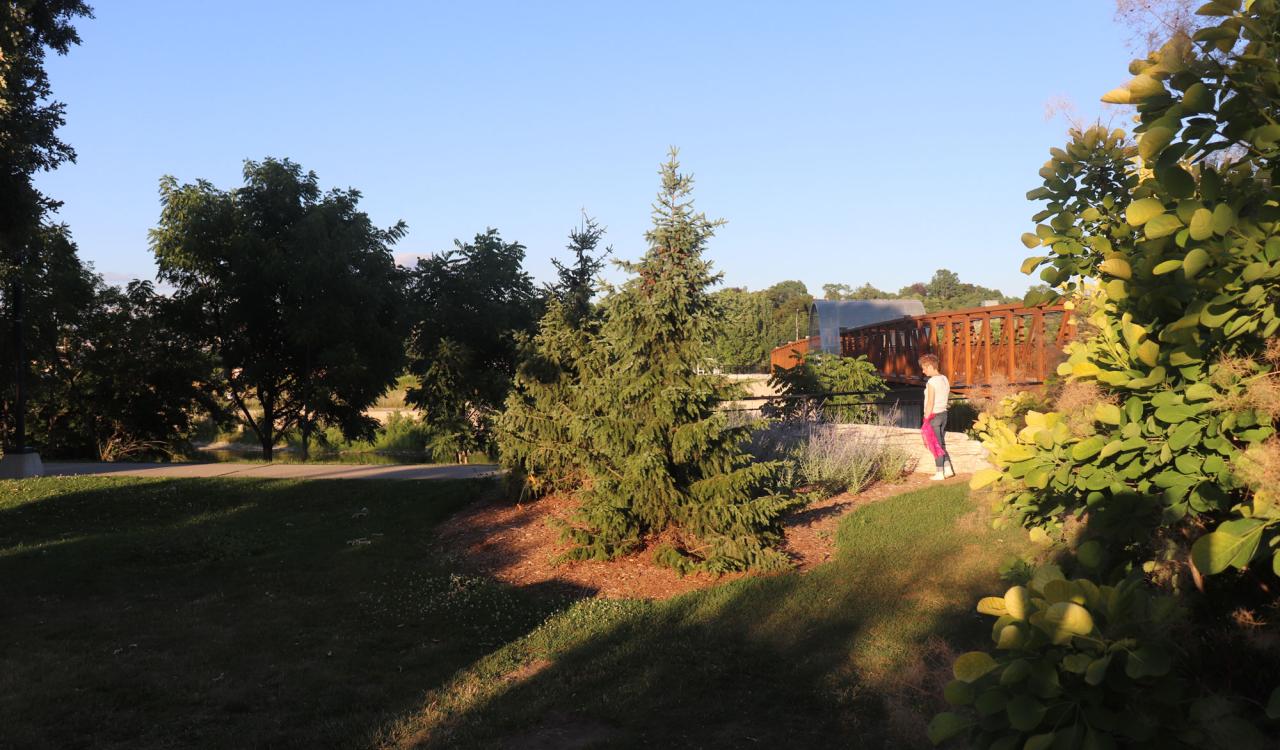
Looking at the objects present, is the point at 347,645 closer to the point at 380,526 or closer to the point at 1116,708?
the point at 380,526

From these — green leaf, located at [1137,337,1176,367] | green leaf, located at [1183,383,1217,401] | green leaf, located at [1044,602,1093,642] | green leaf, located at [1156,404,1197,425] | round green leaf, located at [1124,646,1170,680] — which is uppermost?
green leaf, located at [1137,337,1176,367]

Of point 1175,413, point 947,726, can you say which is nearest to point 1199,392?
point 1175,413

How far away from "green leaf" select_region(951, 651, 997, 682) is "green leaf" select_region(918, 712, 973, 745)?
86 millimetres

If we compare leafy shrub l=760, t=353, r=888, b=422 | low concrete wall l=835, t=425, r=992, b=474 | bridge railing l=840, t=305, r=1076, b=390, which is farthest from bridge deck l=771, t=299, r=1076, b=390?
low concrete wall l=835, t=425, r=992, b=474

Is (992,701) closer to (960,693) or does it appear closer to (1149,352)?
(960,693)

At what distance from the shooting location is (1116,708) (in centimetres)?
207

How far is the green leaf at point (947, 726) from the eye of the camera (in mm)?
2053

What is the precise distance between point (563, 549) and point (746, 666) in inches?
155

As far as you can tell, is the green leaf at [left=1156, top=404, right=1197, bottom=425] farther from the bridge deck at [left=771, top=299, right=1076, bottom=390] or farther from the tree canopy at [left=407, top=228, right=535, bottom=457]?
the tree canopy at [left=407, top=228, right=535, bottom=457]

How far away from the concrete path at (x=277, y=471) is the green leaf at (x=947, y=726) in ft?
41.8

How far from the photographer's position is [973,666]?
2057mm

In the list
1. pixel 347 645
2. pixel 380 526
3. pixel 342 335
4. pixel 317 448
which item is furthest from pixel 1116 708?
pixel 317 448

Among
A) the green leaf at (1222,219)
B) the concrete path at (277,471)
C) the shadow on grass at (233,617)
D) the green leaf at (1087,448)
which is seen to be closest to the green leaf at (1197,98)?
the green leaf at (1222,219)

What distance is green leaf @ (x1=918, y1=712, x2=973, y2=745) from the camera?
6.73ft
